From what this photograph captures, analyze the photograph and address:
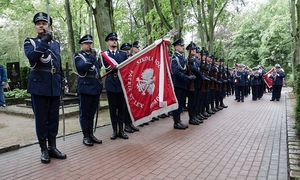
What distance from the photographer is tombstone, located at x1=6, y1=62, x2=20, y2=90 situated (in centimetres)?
1680

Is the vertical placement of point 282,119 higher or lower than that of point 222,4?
lower

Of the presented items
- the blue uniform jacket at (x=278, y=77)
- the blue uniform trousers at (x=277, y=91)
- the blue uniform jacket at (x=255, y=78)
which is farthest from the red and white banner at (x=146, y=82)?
the blue uniform jacket at (x=255, y=78)

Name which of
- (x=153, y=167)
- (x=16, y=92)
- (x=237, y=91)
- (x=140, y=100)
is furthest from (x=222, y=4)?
(x=153, y=167)

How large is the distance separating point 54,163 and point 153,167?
1523 mm

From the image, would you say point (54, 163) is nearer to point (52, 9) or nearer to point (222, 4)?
point (222, 4)

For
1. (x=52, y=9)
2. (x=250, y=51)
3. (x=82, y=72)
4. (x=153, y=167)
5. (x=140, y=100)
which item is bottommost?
(x=153, y=167)

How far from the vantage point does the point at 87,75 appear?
220 inches

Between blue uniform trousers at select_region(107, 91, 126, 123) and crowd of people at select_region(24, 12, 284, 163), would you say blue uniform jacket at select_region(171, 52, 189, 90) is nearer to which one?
crowd of people at select_region(24, 12, 284, 163)

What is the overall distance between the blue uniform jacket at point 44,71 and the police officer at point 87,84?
0.70 meters

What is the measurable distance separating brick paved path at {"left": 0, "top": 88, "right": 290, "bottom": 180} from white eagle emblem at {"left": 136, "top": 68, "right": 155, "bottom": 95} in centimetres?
101

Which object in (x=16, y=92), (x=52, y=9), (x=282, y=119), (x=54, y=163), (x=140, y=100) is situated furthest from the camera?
(x=52, y=9)

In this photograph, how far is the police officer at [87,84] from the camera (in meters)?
5.46

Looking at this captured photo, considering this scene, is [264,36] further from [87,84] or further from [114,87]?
[87,84]

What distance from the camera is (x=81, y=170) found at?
13.7 feet
